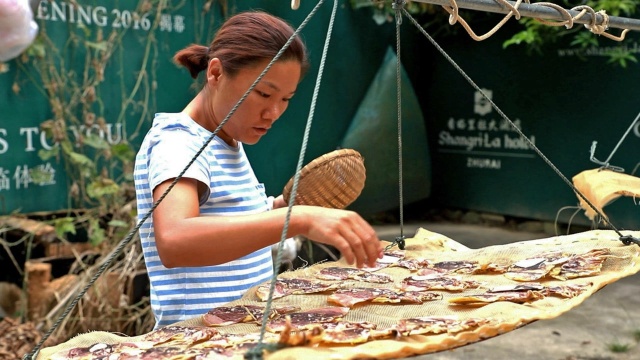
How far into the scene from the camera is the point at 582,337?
3623mm

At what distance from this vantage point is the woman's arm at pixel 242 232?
1.09 meters

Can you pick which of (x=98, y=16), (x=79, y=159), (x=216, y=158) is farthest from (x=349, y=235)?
(x=98, y=16)

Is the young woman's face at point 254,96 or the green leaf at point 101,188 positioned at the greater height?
the young woman's face at point 254,96

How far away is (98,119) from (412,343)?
2988 millimetres

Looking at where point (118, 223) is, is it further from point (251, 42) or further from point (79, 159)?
point (251, 42)

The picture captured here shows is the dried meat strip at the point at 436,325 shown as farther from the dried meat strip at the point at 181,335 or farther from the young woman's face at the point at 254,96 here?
the young woman's face at the point at 254,96

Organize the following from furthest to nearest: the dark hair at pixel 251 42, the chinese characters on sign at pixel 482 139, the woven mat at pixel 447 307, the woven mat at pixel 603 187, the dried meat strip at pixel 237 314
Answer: the chinese characters on sign at pixel 482 139 → the woven mat at pixel 603 187 → the dark hair at pixel 251 42 → the dried meat strip at pixel 237 314 → the woven mat at pixel 447 307

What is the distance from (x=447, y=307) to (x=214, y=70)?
0.65m

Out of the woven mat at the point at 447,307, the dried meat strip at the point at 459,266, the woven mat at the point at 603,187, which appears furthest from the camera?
the woven mat at the point at 603,187

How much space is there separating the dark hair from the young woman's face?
2cm

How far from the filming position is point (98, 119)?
375 centimetres

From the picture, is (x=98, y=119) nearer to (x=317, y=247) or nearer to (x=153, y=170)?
(x=317, y=247)

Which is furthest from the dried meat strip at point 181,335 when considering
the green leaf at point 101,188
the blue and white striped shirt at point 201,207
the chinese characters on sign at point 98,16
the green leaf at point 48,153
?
the chinese characters on sign at point 98,16

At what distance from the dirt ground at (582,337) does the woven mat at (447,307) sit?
1351 millimetres
